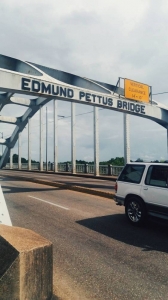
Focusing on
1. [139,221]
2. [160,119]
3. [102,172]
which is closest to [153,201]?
[139,221]

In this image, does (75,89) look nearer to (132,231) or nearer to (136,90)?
(136,90)

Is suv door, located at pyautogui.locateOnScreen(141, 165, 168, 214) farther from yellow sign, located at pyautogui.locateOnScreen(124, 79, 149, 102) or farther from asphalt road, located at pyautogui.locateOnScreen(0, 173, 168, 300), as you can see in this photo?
yellow sign, located at pyautogui.locateOnScreen(124, 79, 149, 102)

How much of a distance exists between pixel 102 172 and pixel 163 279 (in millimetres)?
25365

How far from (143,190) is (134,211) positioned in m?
0.70

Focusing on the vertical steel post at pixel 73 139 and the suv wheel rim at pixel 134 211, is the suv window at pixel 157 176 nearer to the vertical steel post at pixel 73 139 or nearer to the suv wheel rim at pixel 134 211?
the suv wheel rim at pixel 134 211

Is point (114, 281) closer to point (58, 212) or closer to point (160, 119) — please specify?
point (58, 212)

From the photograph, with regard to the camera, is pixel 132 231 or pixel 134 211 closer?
pixel 132 231

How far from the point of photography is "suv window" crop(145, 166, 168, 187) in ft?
21.6

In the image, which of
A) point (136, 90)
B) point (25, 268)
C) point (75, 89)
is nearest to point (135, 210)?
point (25, 268)

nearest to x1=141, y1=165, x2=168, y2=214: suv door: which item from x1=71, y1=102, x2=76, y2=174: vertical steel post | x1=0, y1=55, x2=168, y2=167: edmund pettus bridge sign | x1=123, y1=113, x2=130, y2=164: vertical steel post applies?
x1=0, y1=55, x2=168, y2=167: edmund pettus bridge sign

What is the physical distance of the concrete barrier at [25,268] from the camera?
112 inches

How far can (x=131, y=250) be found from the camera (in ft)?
17.2

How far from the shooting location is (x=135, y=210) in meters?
7.16

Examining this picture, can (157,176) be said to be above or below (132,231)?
above
